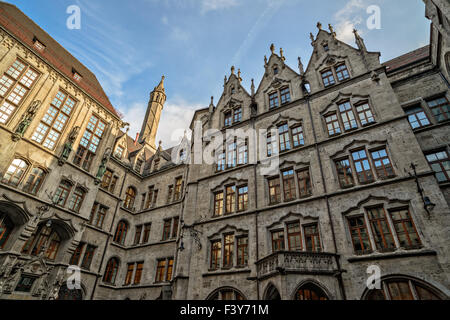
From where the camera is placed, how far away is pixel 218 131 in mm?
23203

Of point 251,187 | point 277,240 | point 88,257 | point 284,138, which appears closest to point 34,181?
point 88,257

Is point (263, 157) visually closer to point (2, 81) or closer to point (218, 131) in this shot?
point (218, 131)

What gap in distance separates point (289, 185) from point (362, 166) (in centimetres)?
436

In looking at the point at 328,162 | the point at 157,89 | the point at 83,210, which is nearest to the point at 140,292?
the point at 83,210

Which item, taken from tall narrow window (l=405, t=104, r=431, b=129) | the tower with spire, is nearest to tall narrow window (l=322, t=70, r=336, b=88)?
tall narrow window (l=405, t=104, r=431, b=129)

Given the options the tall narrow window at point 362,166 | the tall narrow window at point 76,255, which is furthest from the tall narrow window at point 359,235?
the tall narrow window at point 76,255

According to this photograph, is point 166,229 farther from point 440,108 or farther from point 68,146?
point 440,108

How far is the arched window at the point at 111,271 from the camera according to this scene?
74.1 feet

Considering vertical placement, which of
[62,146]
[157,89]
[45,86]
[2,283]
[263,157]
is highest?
[157,89]

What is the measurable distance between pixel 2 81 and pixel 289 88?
2121cm

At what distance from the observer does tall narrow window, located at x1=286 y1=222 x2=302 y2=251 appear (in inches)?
581

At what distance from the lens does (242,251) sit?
16.6 metres

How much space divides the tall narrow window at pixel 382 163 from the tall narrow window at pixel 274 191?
578 cm

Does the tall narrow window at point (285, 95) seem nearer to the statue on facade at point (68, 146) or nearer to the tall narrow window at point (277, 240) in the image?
the tall narrow window at point (277, 240)
